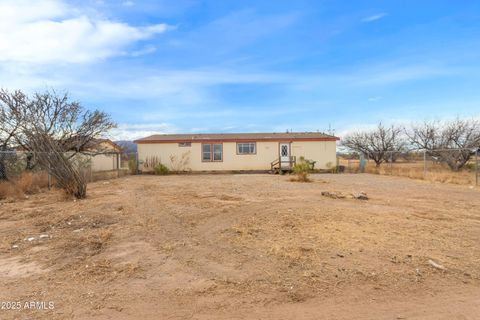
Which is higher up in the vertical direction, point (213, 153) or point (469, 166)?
point (213, 153)

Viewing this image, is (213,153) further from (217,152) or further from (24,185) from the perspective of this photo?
(24,185)

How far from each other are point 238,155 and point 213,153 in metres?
1.80

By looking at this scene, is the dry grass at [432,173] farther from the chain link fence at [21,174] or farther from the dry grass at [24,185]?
the dry grass at [24,185]

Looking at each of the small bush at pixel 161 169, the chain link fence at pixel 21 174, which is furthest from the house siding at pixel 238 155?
the chain link fence at pixel 21 174

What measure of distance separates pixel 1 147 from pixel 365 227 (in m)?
15.6

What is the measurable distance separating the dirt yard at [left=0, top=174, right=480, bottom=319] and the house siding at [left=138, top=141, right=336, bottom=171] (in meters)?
17.1

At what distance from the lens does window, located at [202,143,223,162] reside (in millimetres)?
25109

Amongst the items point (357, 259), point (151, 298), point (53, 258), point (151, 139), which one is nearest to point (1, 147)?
point (151, 139)

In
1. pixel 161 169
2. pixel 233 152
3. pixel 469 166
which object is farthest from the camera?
pixel 233 152

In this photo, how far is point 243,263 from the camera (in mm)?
4473

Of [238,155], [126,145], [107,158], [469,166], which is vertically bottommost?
[469,166]

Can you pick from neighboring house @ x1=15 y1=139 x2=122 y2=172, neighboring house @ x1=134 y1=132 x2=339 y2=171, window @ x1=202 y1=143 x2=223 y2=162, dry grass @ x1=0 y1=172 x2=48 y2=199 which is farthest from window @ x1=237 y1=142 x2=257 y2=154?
dry grass @ x1=0 y1=172 x2=48 y2=199

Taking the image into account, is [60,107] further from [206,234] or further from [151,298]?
[151,298]

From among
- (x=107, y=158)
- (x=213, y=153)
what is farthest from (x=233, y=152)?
(x=107, y=158)
